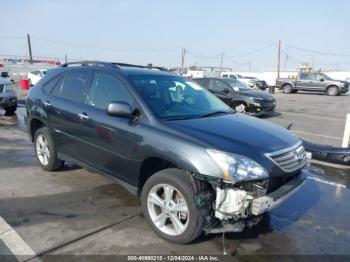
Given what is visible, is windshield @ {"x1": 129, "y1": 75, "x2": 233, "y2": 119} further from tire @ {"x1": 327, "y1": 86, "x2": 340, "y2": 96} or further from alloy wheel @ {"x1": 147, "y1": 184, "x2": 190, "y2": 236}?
tire @ {"x1": 327, "y1": 86, "x2": 340, "y2": 96}

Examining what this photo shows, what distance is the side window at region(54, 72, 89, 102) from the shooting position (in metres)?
4.97

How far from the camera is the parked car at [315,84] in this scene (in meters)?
28.3

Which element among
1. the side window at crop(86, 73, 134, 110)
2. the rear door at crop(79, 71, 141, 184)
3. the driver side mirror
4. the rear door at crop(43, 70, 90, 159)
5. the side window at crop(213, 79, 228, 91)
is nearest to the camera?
the driver side mirror

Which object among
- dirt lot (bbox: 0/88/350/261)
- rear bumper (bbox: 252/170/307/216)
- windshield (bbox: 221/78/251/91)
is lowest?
dirt lot (bbox: 0/88/350/261)

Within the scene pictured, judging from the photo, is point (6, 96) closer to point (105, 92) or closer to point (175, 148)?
point (105, 92)

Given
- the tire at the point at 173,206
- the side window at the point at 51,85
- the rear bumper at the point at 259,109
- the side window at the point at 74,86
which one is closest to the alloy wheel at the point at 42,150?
the side window at the point at 51,85

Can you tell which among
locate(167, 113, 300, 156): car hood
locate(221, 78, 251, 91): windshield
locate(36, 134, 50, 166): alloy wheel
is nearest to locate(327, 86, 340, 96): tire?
locate(221, 78, 251, 91): windshield

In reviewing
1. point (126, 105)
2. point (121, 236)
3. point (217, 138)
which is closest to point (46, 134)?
point (126, 105)

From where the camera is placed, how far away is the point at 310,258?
345 centimetres

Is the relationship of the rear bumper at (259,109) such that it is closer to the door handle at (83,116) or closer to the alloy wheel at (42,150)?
the alloy wheel at (42,150)

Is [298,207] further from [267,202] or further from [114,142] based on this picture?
[114,142]

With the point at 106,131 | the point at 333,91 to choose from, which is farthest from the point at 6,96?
the point at 333,91

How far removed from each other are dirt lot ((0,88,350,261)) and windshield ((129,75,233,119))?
4.37 ft

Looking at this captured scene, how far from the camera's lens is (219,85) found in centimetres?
1438
